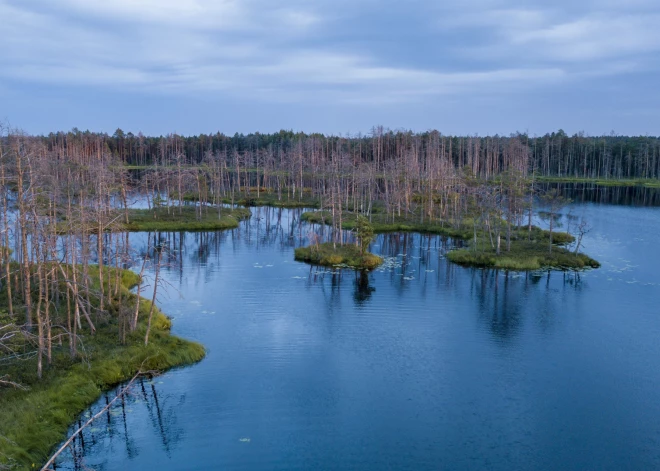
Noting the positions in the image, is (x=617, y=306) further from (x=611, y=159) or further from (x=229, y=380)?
(x=611, y=159)

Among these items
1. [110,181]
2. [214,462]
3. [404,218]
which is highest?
[110,181]

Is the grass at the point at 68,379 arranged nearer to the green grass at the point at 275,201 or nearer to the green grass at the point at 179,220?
the green grass at the point at 179,220

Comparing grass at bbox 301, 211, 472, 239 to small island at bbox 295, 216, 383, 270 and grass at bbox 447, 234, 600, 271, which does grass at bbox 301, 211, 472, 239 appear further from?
small island at bbox 295, 216, 383, 270

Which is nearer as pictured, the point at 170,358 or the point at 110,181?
the point at 170,358

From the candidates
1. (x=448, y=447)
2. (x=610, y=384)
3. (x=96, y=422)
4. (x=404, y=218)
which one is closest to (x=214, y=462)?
(x=96, y=422)

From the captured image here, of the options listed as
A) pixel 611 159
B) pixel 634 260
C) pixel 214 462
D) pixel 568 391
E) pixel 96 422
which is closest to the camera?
pixel 214 462

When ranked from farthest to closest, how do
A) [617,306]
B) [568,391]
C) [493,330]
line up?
[617,306]
[493,330]
[568,391]

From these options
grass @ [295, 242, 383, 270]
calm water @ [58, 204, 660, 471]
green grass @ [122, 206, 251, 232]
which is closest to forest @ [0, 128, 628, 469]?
green grass @ [122, 206, 251, 232]
